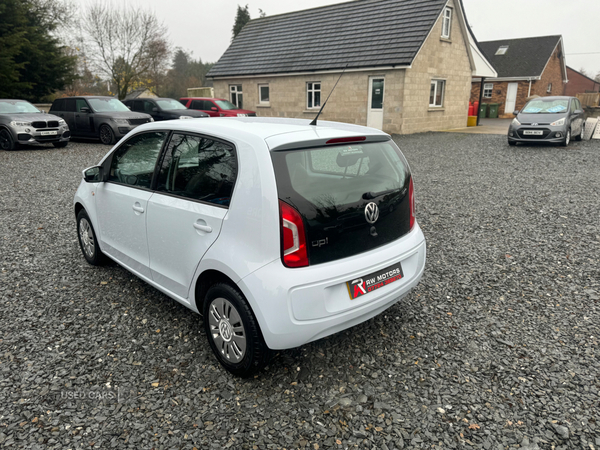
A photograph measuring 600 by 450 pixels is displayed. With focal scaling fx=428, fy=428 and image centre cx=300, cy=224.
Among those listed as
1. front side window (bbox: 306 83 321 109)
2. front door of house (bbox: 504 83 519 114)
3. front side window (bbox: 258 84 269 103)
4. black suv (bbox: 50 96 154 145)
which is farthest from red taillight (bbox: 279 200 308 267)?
front door of house (bbox: 504 83 519 114)

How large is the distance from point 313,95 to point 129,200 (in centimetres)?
2061

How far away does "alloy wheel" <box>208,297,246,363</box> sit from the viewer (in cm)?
280

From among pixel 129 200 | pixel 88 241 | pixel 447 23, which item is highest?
pixel 447 23

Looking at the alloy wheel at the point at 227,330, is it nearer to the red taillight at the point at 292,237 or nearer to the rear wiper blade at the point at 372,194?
the red taillight at the point at 292,237

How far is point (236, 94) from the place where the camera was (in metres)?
26.7

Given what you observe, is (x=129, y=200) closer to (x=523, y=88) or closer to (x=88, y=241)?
(x=88, y=241)

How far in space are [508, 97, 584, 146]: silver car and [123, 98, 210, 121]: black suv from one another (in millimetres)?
11980

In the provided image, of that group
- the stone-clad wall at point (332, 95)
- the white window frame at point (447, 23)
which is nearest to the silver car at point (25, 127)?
the stone-clad wall at point (332, 95)

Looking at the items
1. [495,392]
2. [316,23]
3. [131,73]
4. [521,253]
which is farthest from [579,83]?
[495,392]

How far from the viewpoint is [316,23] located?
2472cm

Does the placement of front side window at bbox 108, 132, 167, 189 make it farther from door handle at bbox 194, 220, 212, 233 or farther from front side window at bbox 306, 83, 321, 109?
front side window at bbox 306, 83, 321, 109

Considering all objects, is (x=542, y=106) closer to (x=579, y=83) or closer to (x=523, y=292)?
(x=523, y=292)

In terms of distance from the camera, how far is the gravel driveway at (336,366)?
245cm

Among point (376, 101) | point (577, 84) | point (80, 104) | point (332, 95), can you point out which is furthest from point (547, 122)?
point (577, 84)
